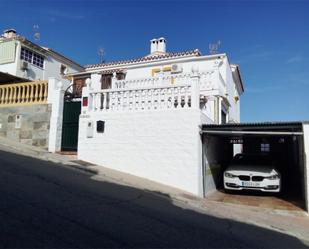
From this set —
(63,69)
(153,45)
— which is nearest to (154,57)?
(153,45)

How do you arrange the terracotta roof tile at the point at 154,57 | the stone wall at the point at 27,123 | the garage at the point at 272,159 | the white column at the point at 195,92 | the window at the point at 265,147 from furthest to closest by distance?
1. the window at the point at 265,147
2. the terracotta roof tile at the point at 154,57
3. the stone wall at the point at 27,123
4. the white column at the point at 195,92
5. the garage at the point at 272,159

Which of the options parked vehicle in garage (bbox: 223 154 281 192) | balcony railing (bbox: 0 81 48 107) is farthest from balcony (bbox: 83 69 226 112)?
parked vehicle in garage (bbox: 223 154 281 192)

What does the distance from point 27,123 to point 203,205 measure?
27.3 ft

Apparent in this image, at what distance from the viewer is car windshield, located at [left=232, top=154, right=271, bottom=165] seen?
11.9 meters

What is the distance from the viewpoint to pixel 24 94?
13328 millimetres

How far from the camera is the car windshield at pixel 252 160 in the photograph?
1195cm

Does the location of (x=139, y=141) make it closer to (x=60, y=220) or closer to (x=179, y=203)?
(x=179, y=203)

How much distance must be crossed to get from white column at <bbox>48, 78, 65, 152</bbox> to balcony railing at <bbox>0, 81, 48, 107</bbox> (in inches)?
20.0

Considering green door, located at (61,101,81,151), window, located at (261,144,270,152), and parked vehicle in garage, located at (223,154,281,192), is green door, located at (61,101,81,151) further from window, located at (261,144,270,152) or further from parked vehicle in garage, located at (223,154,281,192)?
window, located at (261,144,270,152)

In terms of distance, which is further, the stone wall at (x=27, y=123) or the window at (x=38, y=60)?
the window at (x=38, y=60)

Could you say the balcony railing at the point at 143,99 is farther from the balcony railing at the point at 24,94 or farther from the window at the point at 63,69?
the window at the point at 63,69

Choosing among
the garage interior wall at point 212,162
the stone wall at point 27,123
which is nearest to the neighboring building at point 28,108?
the stone wall at point 27,123

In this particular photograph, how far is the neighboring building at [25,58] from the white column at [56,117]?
39.7 feet

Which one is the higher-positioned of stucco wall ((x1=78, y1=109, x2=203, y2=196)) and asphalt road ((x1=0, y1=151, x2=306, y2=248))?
stucco wall ((x1=78, y1=109, x2=203, y2=196))
